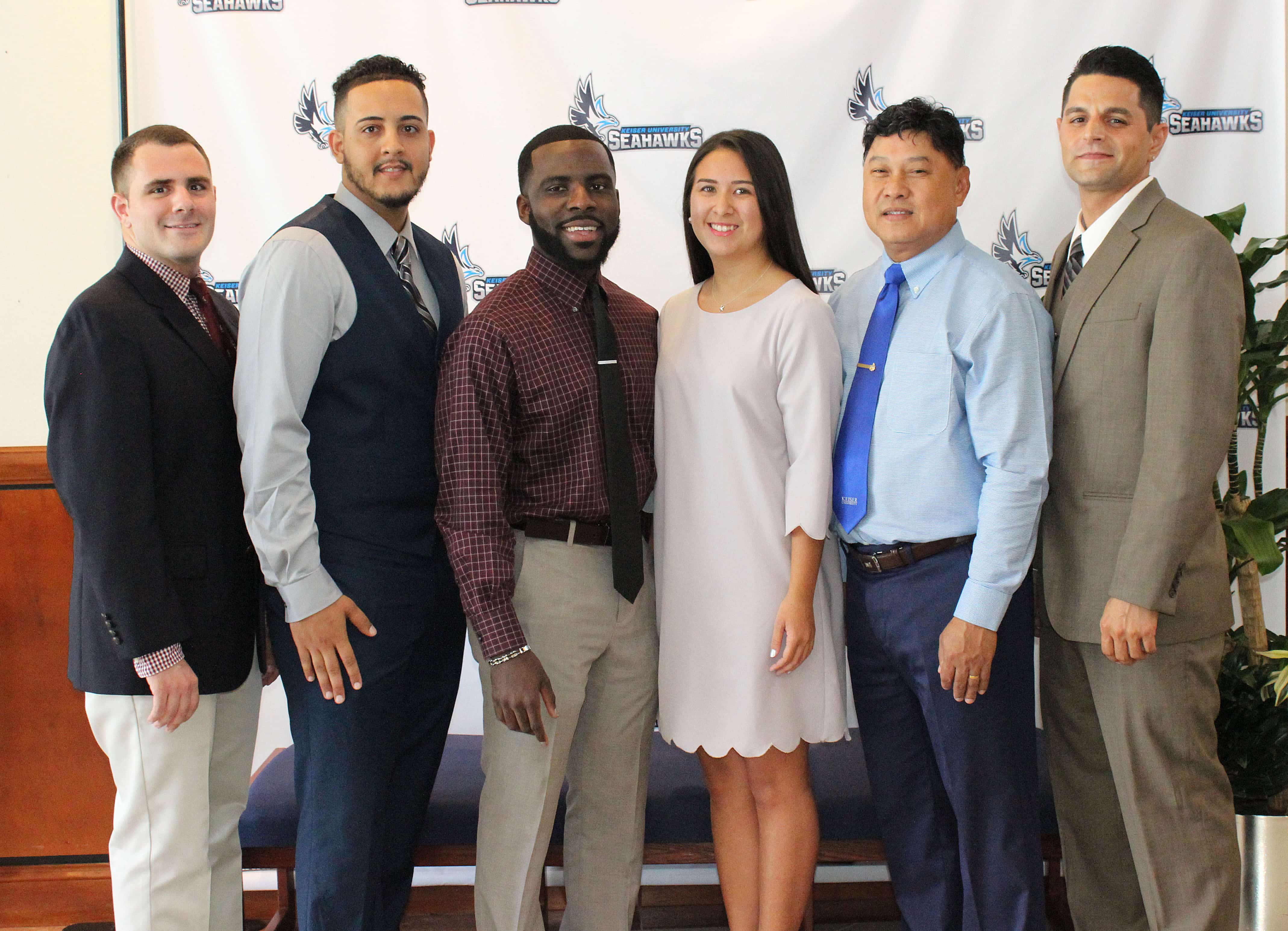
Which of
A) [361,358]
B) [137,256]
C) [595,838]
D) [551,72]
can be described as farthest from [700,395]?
[551,72]

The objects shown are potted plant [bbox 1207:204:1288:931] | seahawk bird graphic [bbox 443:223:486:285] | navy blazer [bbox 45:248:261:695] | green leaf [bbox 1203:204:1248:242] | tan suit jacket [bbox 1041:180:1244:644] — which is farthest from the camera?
seahawk bird graphic [bbox 443:223:486:285]

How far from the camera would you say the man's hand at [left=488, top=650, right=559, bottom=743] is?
5.67 ft

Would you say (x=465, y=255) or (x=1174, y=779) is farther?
(x=465, y=255)

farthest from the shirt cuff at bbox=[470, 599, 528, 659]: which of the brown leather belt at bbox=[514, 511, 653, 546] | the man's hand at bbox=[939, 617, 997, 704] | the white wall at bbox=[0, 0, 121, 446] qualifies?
the white wall at bbox=[0, 0, 121, 446]

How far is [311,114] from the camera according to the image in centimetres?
279

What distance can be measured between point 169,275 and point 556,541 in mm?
949

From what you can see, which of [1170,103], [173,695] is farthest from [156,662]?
[1170,103]

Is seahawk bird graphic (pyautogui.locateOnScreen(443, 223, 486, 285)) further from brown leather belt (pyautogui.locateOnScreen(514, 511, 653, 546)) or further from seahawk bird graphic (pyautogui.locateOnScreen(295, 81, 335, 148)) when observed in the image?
brown leather belt (pyautogui.locateOnScreen(514, 511, 653, 546))

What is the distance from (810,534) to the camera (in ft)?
5.92

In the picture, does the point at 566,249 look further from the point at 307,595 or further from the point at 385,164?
the point at 307,595

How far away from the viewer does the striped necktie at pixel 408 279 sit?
1917 mm

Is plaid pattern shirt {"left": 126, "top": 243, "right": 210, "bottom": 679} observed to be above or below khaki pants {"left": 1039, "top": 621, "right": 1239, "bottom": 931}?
above

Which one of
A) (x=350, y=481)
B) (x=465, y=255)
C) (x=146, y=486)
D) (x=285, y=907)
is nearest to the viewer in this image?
(x=146, y=486)

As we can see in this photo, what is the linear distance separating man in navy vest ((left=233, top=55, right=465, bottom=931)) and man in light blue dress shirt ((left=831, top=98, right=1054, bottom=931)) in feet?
2.96
